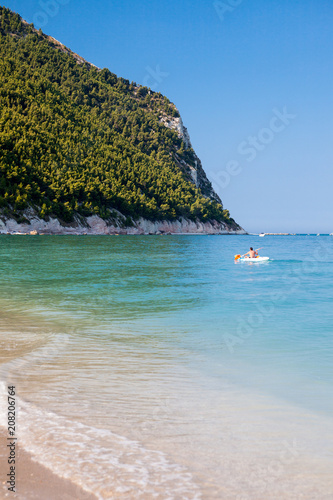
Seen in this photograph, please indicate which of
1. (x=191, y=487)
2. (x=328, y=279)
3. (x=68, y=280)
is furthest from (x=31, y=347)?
(x=328, y=279)

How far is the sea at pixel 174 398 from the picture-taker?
3.95 metres

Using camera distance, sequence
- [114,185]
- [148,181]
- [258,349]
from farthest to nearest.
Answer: [148,181] < [114,185] < [258,349]

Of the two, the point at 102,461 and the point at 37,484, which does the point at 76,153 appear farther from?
the point at 37,484

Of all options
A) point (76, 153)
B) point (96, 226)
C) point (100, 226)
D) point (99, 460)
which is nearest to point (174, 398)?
point (99, 460)

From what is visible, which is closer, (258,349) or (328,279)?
(258,349)

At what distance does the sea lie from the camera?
395cm

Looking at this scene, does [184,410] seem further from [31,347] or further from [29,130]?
[29,130]

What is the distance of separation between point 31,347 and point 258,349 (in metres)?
4.97

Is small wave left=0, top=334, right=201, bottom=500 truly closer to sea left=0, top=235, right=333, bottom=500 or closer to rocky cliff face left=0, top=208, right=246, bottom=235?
sea left=0, top=235, right=333, bottom=500

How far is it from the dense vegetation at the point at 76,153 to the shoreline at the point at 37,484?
8463 cm

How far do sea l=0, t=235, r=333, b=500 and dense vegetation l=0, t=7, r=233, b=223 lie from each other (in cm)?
7804

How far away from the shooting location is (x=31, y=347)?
28.7 ft

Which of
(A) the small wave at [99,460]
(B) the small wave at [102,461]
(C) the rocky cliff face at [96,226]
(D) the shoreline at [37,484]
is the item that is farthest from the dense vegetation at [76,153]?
(D) the shoreline at [37,484]

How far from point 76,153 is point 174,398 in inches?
5099
